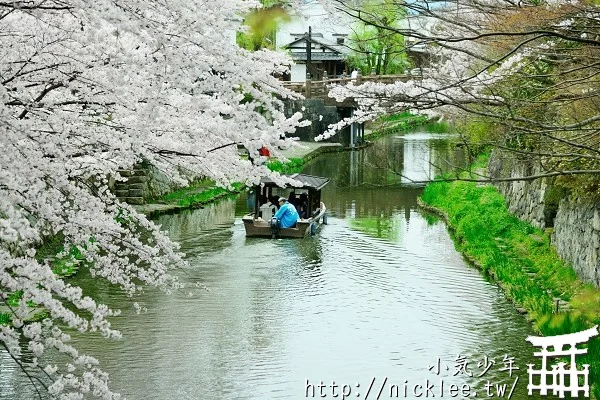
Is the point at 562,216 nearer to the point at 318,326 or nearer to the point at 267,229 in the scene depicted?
the point at 318,326

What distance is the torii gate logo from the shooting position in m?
8.98

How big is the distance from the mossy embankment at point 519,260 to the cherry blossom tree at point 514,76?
5.89 ft

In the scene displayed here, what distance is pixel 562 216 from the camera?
15.0m

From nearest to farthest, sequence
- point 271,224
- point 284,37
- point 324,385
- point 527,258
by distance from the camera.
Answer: point 324,385, point 527,258, point 271,224, point 284,37

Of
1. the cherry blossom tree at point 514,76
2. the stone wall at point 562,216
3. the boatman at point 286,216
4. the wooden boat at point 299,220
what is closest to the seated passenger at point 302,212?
the wooden boat at point 299,220

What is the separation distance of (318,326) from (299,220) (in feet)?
23.0

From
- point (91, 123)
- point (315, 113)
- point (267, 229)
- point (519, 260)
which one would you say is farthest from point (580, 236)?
point (315, 113)

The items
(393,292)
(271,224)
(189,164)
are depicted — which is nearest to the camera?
(189,164)

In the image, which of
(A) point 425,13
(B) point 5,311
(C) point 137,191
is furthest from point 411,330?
(C) point 137,191

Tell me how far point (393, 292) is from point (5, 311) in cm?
638

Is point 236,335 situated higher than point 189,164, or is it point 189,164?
point 189,164

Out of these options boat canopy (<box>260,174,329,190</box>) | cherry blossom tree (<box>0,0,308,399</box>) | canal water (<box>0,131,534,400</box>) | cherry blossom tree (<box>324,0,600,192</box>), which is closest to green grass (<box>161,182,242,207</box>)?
boat canopy (<box>260,174,329,190</box>)

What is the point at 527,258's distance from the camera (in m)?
15.9

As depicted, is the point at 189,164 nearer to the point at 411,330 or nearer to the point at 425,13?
the point at 425,13
